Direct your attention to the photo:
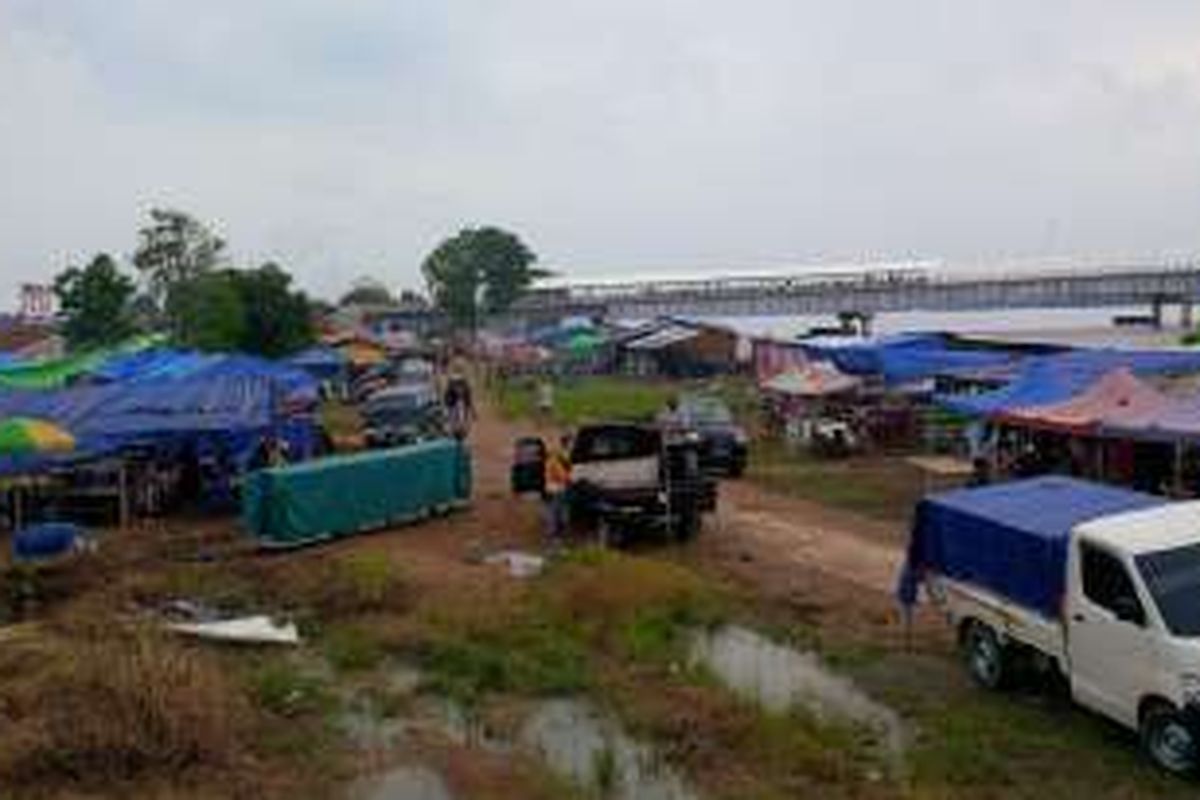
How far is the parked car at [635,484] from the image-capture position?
1022 inches

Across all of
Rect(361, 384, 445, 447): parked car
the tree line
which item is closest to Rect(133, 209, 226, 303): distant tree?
the tree line

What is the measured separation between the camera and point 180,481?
32125mm

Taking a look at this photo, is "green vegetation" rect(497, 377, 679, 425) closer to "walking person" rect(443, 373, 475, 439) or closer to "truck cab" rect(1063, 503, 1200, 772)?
"walking person" rect(443, 373, 475, 439)

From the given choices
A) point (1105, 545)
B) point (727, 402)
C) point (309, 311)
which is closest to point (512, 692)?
point (1105, 545)

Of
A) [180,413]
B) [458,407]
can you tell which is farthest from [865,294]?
[180,413]

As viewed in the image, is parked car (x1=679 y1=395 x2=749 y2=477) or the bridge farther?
the bridge

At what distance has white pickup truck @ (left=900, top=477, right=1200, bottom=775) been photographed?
12.8 metres

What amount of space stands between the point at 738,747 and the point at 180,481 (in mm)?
19928

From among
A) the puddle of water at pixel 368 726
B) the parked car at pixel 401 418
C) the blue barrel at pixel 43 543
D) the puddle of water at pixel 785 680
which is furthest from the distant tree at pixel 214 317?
the puddle of water at pixel 368 726

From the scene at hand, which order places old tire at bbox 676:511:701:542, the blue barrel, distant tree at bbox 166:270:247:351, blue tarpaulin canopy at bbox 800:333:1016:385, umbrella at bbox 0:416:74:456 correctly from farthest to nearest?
distant tree at bbox 166:270:247:351 → blue tarpaulin canopy at bbox 800:333:1016:385 → umbrella at bbox 0:416:74:456 → old tire at bbox 676:511:701:542 → the blue barrel

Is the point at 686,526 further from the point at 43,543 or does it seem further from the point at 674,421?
the point at 674,421

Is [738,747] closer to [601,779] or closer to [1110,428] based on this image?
[601,779]

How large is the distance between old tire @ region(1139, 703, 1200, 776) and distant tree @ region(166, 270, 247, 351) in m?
53.6

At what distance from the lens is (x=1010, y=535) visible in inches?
601
